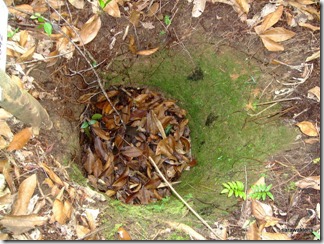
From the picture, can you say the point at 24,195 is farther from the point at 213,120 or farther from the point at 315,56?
the point at 315,56

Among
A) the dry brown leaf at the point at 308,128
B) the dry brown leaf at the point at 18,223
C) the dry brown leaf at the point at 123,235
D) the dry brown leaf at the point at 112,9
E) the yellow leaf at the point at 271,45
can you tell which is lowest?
the dry brown leaf at the point at 123,235

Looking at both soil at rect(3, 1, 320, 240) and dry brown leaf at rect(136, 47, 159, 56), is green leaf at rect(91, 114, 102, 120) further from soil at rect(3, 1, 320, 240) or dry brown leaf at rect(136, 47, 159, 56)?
dry brown leaf at rect(136, 47, 159, 56)

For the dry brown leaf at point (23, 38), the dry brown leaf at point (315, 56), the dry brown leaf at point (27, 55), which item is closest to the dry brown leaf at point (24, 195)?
the dry brown leaf at point (27, 55)

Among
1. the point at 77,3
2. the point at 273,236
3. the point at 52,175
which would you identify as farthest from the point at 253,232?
the point at 77,3

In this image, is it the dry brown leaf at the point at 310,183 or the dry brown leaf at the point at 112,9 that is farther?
the dry brown leaf at the point at 112,9

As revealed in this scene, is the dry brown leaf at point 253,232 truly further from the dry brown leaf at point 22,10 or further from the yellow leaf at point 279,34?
the dry brown leaf at point 22,10

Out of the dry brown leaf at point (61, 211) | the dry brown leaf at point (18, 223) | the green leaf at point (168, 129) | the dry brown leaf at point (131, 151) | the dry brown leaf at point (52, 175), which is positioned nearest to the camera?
the dry brown leaf at point (18, 223)

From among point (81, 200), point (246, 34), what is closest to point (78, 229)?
point (81, 200)
